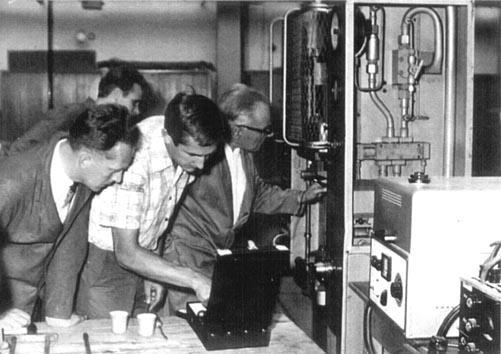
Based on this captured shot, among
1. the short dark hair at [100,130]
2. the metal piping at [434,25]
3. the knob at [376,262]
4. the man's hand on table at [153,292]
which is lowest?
the man's hand on table at [153,292]

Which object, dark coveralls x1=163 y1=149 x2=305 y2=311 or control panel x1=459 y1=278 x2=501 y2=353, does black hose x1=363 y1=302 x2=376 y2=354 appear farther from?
dark coveralls x1=163 y1=149 x2=305 y2=311

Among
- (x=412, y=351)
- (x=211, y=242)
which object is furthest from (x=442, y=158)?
(x=412, y=351)

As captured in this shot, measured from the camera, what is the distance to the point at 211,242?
340 centimetres

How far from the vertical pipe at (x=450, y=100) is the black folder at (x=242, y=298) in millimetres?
1497

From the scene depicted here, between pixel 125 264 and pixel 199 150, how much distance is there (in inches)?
23.0

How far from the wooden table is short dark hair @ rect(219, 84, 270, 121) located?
3.88ft

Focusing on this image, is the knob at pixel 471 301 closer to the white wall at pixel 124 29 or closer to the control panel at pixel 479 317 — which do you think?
the control panel at pixel 479 317

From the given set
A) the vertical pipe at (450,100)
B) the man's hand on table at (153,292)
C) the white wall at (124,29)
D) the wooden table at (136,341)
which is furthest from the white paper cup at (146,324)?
the white wall at (124,29)

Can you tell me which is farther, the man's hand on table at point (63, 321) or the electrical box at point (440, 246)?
the man's hand on table at point (63, 321)

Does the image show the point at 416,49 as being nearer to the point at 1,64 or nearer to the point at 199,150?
the point at 199,150

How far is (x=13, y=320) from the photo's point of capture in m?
2.46

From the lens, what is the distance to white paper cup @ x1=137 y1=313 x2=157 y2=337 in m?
2.40

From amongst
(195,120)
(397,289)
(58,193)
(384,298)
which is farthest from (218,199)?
(397,289)

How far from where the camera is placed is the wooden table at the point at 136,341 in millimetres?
2279
